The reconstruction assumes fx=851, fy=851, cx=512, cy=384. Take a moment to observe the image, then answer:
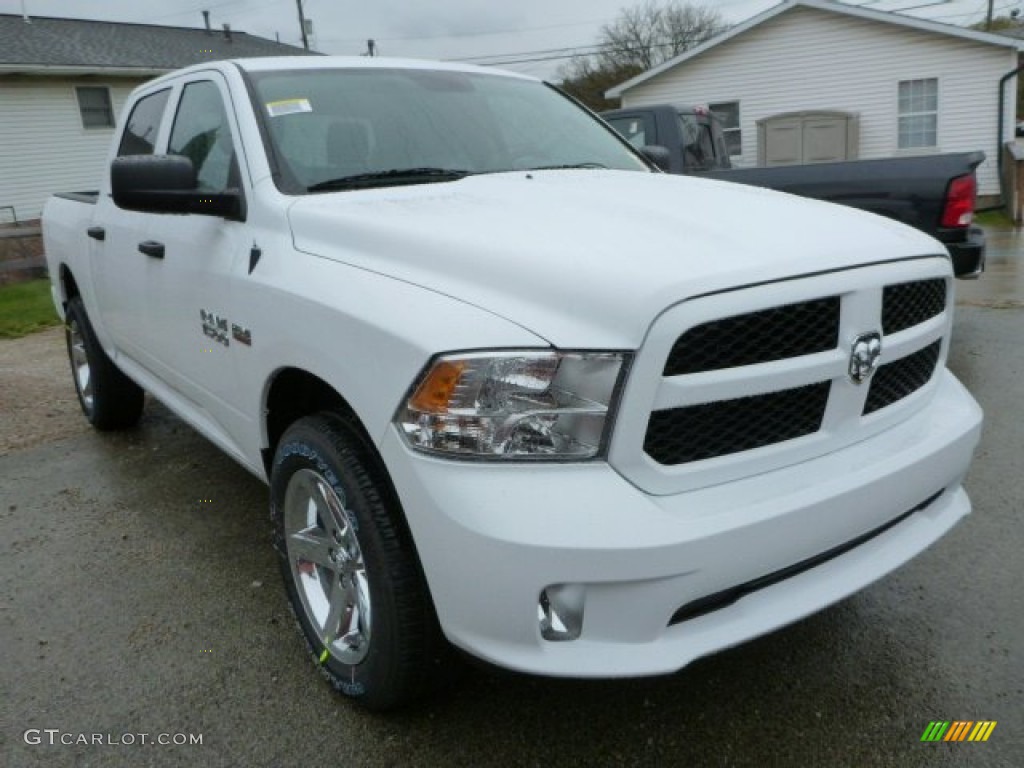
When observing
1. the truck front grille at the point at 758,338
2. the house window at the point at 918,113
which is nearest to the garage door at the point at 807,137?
the house window at the point at 918,113

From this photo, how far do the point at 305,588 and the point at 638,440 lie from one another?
1264mm

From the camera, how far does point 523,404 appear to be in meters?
1.82

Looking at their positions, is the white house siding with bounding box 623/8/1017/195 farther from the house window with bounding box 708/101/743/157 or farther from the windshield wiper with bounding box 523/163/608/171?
the windshield wiper with bounding box 523/163/608/171

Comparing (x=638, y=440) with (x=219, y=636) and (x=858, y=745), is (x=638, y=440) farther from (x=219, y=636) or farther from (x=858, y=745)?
(x=219, y=636)

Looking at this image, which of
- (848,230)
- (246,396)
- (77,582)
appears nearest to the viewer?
(848,230)

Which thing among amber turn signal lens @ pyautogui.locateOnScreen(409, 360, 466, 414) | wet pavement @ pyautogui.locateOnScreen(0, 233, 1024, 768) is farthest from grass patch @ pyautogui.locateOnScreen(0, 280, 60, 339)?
amber turn signal lens @ pyautogui.locateOnScreen(409, 360, 466, 414)

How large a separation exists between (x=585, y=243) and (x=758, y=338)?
0.47 meters

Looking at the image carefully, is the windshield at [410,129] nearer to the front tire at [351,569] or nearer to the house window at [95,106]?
the front tire at [351,569]

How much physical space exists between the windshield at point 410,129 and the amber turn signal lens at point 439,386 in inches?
45.6

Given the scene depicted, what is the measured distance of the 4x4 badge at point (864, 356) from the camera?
200 centimetres

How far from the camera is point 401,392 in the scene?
1.90 metres

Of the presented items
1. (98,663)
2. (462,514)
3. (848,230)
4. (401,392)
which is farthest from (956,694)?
(98,663)

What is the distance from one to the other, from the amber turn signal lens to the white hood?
6.8 inches

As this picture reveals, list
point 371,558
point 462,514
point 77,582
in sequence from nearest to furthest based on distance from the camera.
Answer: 1. point 462,514
2. point 371,558
3. point 77,582
